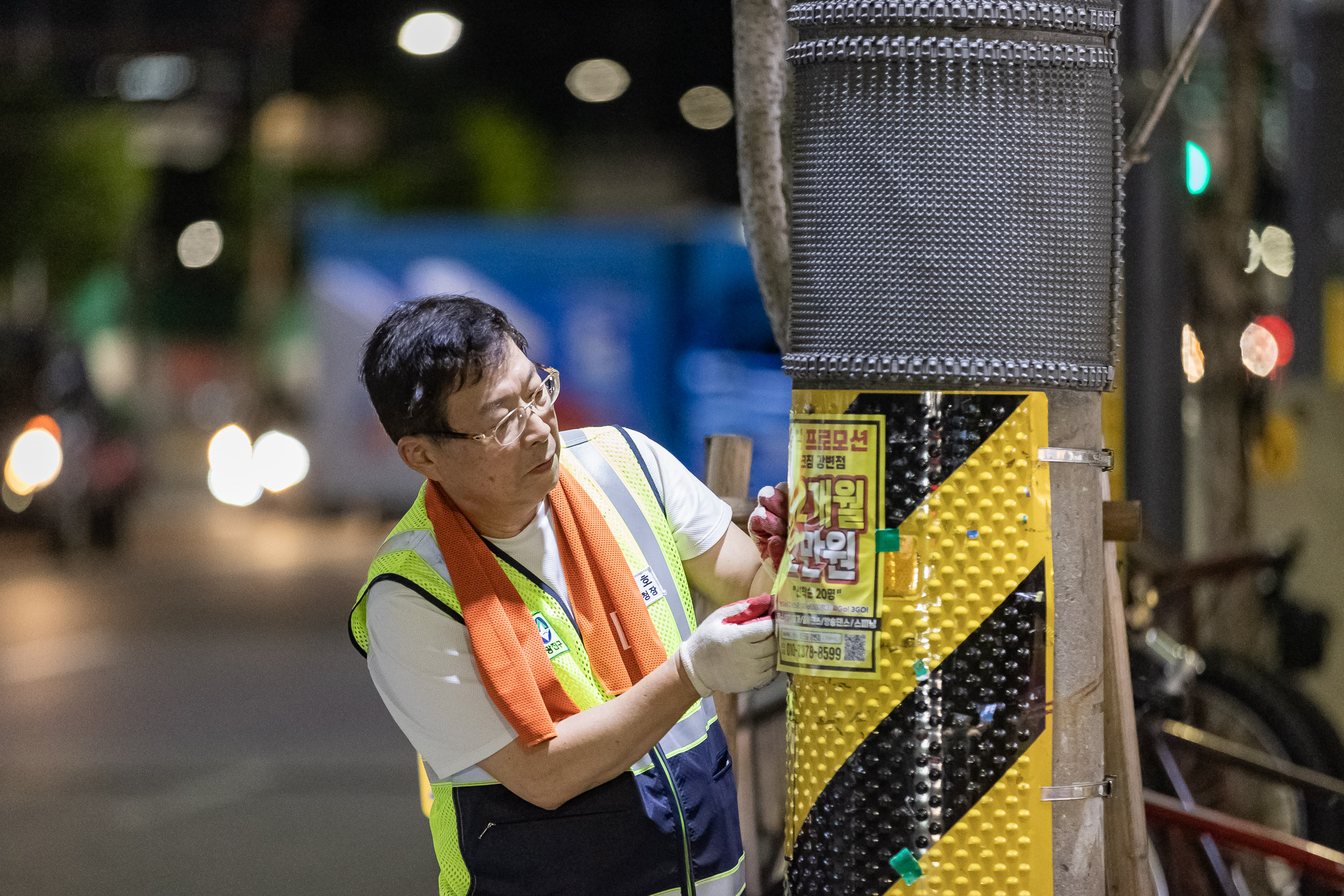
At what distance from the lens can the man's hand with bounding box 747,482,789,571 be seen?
2164mm

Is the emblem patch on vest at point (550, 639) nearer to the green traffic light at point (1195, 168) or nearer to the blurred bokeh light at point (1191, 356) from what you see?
the green traffic light at point (1195, 168)

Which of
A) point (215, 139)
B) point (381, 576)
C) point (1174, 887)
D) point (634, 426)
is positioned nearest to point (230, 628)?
point (634, 426)

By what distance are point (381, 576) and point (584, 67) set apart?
39.9 meters

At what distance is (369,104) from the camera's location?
40.9 metres

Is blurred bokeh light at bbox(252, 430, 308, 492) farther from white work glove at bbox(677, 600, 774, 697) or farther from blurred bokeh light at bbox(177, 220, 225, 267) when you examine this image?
blurred bokeh light at bbox(177, 220, 225, 267)

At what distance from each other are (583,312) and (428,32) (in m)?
15.9

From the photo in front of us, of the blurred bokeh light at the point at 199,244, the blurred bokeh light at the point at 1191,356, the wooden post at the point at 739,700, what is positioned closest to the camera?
the wooden post at the point at 739,700

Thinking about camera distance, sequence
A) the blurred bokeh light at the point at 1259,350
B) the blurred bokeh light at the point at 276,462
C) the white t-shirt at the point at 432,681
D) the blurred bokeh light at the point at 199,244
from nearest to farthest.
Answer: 1. the white t-shirt at the point at 432,681
2. the blurred bokeh light at the point at 1259,350
3. the blurred bokeh light at the point at 276,462
4. the blurred bokeh light at the point at 199,244

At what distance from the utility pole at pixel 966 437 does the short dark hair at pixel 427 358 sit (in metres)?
0.69

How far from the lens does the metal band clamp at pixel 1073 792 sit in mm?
1887

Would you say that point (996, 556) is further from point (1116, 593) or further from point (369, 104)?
point (369, 104)

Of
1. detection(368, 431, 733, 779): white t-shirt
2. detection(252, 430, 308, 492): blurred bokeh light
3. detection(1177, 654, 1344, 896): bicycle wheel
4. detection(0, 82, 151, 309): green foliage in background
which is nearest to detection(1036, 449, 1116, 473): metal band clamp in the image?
detection(368, 431, 733, 779): white t-shirt

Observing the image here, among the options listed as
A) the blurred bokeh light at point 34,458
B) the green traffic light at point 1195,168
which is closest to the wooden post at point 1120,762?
the green traffic light at point 1195,168

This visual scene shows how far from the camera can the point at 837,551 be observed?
192 cm
